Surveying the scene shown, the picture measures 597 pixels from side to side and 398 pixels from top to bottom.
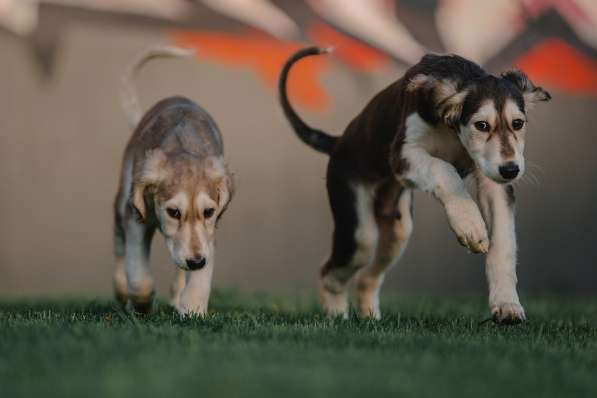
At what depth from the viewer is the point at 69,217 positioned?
845 centimetres

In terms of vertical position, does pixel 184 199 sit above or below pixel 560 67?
below

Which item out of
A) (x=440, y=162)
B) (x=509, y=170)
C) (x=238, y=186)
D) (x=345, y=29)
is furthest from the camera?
(x=345, y=29)

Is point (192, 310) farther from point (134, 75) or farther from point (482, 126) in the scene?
point (134, 75)

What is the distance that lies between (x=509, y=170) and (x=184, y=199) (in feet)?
4.85

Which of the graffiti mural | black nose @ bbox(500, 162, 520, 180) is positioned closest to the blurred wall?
the graffiti mural

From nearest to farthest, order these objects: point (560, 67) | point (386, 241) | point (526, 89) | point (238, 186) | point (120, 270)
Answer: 1. point (526, 89)
2. point (120, 270)
3. point (386, 241)
4. point (238, 186)
5. point (560, 67)

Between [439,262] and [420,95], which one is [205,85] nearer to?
[439,262]

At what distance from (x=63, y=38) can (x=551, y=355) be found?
597 centimetres

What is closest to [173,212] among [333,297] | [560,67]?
[333,297]

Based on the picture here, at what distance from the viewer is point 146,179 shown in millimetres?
4855

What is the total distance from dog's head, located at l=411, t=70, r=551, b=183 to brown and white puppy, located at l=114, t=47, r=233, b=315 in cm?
112

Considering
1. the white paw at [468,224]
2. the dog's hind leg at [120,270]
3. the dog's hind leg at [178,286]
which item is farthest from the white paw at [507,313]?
the dog's hind leg at [120,270]

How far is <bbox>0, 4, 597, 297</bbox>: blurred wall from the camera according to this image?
845cm

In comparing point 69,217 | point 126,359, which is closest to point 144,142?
point 126,359
